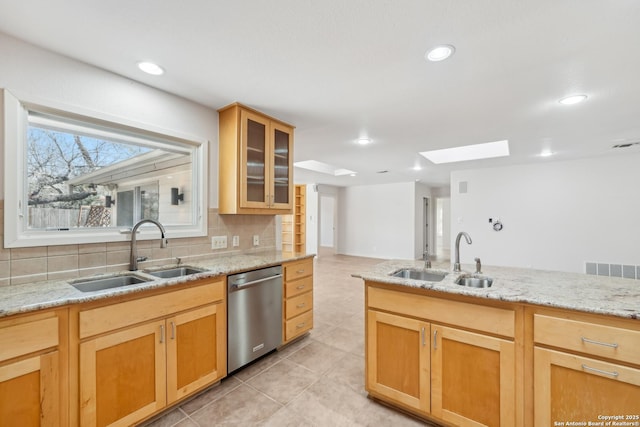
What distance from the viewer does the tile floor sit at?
1.76 m

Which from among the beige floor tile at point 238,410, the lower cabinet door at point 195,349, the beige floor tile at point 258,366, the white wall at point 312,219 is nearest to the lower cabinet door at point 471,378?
the beige floor tile at point 238,410

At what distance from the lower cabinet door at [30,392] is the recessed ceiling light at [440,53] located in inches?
105

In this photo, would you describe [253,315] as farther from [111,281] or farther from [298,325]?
[111,281]

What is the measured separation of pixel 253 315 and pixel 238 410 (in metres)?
0.67

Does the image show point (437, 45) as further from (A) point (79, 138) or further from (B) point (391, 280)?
(A) point (79, 138)

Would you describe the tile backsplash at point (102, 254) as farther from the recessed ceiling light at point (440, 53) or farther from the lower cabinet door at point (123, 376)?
the recessed ceiling light at point (440, 53)

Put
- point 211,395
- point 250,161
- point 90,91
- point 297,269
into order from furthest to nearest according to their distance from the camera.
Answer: point 297,269
point 250,161
point 211,395
point 90,91

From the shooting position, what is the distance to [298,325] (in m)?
2.80

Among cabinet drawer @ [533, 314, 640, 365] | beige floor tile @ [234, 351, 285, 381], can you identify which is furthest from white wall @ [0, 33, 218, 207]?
cabinet drawer @ [533, 314, 640, 365]

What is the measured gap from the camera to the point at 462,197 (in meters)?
5.96

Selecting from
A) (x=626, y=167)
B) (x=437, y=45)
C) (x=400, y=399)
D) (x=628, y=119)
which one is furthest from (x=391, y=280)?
(x=626, y=167)

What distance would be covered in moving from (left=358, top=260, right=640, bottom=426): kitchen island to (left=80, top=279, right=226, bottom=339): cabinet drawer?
116 centimetres

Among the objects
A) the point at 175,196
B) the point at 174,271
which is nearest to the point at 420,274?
the point at 174,271

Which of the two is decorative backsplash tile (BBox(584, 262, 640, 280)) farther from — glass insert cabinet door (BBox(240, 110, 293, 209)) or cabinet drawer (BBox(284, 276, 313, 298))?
glass insert cabinet door (BBox(240, 110, 293, 209))
